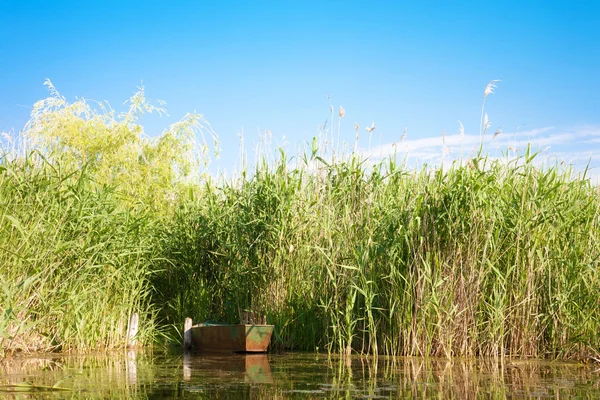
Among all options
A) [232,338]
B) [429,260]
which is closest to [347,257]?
[429,260]

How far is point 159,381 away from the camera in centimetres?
640

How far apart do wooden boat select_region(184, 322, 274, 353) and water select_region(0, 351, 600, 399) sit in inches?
8.3

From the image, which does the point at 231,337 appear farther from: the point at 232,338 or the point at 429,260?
the point at 429,260

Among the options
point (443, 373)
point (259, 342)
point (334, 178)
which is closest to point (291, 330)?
point (259, 342)

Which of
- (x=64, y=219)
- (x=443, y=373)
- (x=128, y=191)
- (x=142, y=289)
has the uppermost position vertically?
(x=128, y=191)

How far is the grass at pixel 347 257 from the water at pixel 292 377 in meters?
0.39

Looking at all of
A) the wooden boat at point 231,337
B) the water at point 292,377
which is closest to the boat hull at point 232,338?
the wooden boat at point 231,337

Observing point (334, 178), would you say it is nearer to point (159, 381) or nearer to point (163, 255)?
point (163, 255)

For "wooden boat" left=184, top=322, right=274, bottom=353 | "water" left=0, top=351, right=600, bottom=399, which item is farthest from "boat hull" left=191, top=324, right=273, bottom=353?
"water" left=0, top=351, right=600, bottom=399

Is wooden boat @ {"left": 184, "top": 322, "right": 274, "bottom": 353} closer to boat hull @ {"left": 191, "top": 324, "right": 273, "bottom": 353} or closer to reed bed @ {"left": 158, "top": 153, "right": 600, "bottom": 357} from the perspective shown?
boat hull @ {"left": 191, "top": 324, "right": 273, "bottom": 353}

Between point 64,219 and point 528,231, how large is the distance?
5050 millimetres

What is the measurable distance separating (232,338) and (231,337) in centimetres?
2

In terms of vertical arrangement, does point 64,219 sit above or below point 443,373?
above

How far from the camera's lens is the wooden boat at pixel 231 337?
27.3ft
